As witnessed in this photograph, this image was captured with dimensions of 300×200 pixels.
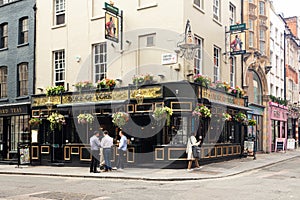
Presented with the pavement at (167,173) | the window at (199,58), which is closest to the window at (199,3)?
the window at (199,58)

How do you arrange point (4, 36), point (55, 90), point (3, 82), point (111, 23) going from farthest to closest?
point (4, 36), point (3, 82), point (55, 90), point (111, 23)

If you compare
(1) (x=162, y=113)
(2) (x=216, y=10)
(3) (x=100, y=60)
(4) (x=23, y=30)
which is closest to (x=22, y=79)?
(4) (x=23, y=30)

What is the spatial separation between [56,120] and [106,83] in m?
3.20

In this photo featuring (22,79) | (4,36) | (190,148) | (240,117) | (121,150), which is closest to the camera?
(190,148)

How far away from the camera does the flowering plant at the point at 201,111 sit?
1741cm

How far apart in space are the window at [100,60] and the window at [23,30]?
5.37 m

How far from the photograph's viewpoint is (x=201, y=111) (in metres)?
17.8

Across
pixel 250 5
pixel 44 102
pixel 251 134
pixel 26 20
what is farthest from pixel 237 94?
pixel 26 20

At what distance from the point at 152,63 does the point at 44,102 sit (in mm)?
6472

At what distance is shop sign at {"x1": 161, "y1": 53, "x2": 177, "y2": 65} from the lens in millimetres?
18047

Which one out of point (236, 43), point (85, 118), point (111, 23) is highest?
point (111, 23)

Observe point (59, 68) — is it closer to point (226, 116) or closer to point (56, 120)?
point (56, 120)

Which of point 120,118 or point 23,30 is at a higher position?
point 23,30

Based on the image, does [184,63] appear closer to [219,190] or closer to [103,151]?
[103,151]
